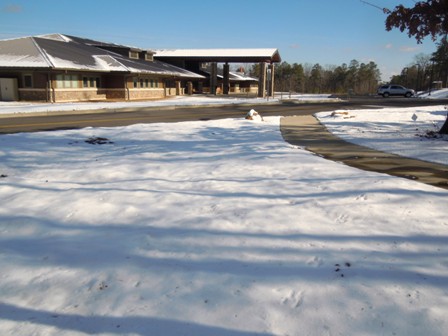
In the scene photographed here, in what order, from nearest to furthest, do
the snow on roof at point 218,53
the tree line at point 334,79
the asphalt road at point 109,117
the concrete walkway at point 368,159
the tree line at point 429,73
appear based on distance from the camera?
the concrete walkway at point 368,159, the asphalt road at point 109,117, the snow on roof at point 218,53, the tree line at point 429,73, the tree line at point 334,79

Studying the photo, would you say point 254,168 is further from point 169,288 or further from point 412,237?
point 169,288

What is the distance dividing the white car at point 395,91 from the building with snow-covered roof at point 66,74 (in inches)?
1194

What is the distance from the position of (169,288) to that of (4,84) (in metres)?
34.7

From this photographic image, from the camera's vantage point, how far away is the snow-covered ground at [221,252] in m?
2.92

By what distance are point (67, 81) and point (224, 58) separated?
24866 mm

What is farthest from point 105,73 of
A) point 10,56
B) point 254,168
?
point 254,168

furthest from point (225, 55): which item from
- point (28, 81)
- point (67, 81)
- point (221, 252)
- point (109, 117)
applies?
point (221, 252)

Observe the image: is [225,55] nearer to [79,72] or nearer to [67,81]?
[79,72]

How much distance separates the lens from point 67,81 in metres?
32.4

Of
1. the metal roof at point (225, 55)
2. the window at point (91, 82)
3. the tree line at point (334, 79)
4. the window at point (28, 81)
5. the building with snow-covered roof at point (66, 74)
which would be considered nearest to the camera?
the building with snow-covered roof at point (66, 74)

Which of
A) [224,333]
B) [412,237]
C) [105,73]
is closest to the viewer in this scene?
[224,333]

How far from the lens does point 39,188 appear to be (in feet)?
20.6

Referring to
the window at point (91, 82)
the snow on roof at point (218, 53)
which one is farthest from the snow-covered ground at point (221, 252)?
the snow on roof at point (218, 53)

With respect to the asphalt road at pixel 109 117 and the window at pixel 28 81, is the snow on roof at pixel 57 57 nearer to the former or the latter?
the window at pixel 28 81
